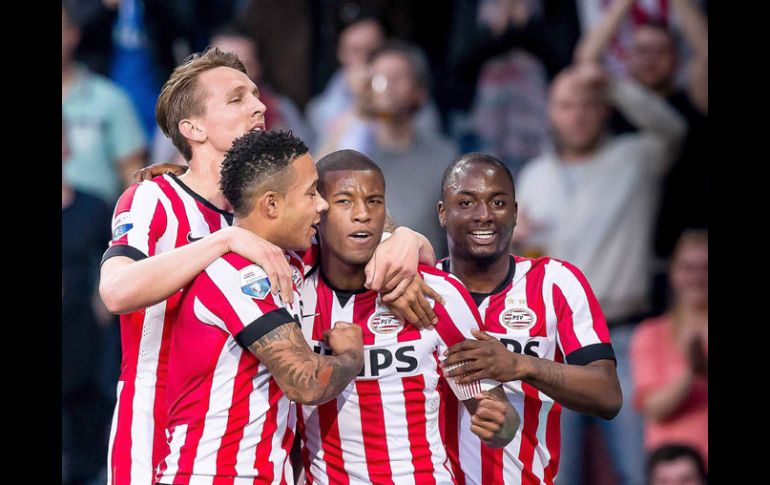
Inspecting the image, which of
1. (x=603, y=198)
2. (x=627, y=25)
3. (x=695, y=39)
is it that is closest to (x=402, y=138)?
(x=603, y=198)

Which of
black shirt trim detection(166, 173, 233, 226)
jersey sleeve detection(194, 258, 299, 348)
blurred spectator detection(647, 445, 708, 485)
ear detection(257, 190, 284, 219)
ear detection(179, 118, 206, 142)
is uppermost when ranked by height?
ear detection(179, 118, 206, 142)

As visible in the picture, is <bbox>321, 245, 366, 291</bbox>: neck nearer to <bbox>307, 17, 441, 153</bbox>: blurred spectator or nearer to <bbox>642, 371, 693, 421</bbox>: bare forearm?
<bbox>642, 371, 693, 421</bbox>: bare forearm

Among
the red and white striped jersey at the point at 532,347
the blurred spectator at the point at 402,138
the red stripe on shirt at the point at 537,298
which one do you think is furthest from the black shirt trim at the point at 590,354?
the blurred spectator at the point at 402,138

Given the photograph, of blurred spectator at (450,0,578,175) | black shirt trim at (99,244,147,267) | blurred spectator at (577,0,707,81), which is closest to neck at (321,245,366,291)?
black shirt trim at (99,244,147,267)

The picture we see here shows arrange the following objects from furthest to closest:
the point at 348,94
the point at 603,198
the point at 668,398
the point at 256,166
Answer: the point at 348,94, the point at 603,198, the point at 668,398, the point at 256,166

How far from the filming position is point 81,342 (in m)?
6.00

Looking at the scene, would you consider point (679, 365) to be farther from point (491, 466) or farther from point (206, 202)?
point (206, 202)

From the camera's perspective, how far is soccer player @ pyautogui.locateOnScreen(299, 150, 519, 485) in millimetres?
3244

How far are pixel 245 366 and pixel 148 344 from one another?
625 mm

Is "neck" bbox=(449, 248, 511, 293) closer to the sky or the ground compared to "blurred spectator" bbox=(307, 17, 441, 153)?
closer to the ground

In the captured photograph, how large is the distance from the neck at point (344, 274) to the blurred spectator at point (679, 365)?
2.58m

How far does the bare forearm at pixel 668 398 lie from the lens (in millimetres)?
5426

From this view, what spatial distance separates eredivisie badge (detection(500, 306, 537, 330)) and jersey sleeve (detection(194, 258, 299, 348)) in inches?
33.0
